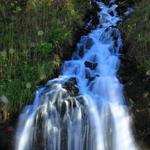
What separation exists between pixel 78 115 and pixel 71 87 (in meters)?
0.78

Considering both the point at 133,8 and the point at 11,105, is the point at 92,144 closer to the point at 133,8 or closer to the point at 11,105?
the point at 11,105

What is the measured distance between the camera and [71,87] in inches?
346

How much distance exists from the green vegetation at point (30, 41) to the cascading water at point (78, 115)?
312 millimetres

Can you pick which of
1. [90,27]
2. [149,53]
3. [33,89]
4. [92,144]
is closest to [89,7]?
[90,27]

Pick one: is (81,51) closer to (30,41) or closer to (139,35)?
(30,41)

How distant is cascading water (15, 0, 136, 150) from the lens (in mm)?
8055

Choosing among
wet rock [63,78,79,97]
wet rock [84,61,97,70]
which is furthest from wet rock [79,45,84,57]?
wet rock [63,78,79,97]

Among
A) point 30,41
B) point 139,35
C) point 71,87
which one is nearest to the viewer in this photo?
point 71,87

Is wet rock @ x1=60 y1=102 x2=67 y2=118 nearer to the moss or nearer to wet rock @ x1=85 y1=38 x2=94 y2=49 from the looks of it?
the moss

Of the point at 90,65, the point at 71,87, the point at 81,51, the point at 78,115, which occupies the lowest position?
the point at 78,115

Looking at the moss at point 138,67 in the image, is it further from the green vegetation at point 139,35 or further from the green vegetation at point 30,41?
the green vegetation at point 30,41

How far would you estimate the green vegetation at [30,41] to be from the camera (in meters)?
8.70

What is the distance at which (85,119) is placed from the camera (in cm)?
823

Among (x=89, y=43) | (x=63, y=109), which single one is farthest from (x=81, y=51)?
(x=63, y=109)
